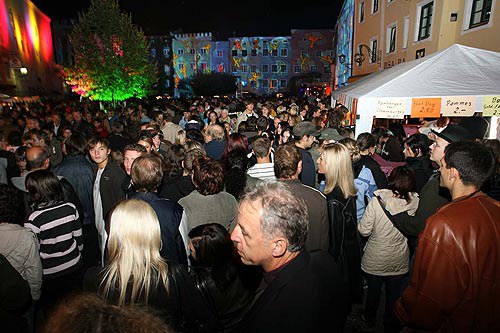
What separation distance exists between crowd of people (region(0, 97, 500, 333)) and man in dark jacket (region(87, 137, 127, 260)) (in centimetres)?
2

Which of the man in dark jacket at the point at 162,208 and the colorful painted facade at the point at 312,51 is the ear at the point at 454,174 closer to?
the man in dark jacket at the point at 162,208

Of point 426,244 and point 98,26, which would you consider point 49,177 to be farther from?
point 98,26

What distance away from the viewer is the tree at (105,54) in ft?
81.6

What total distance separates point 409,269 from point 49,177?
175 inches

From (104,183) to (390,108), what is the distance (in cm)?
513

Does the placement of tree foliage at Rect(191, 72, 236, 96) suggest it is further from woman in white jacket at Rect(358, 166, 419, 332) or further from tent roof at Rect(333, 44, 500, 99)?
woman in white jacket at Rect(358, 166, 419, 332)

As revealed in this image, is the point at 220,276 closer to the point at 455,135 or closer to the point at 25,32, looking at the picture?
the point at 455,135

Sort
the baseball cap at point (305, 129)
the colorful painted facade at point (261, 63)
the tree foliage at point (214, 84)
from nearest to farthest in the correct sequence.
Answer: the baseball cap at point (305, 129) → the tree foliage at point (214, 84) → the colorful painted facade at point (261, 63)

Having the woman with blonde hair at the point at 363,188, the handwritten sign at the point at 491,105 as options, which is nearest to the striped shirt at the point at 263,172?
the woman with blonde hair at the point at 363,188

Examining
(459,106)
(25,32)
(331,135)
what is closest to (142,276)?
(331,135)

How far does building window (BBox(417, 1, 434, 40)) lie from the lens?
11.6m

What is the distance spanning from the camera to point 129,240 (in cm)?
215

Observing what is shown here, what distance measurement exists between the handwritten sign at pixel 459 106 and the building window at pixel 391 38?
37.4ft

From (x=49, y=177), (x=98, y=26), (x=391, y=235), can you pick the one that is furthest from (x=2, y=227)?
(x=98, y=26)
